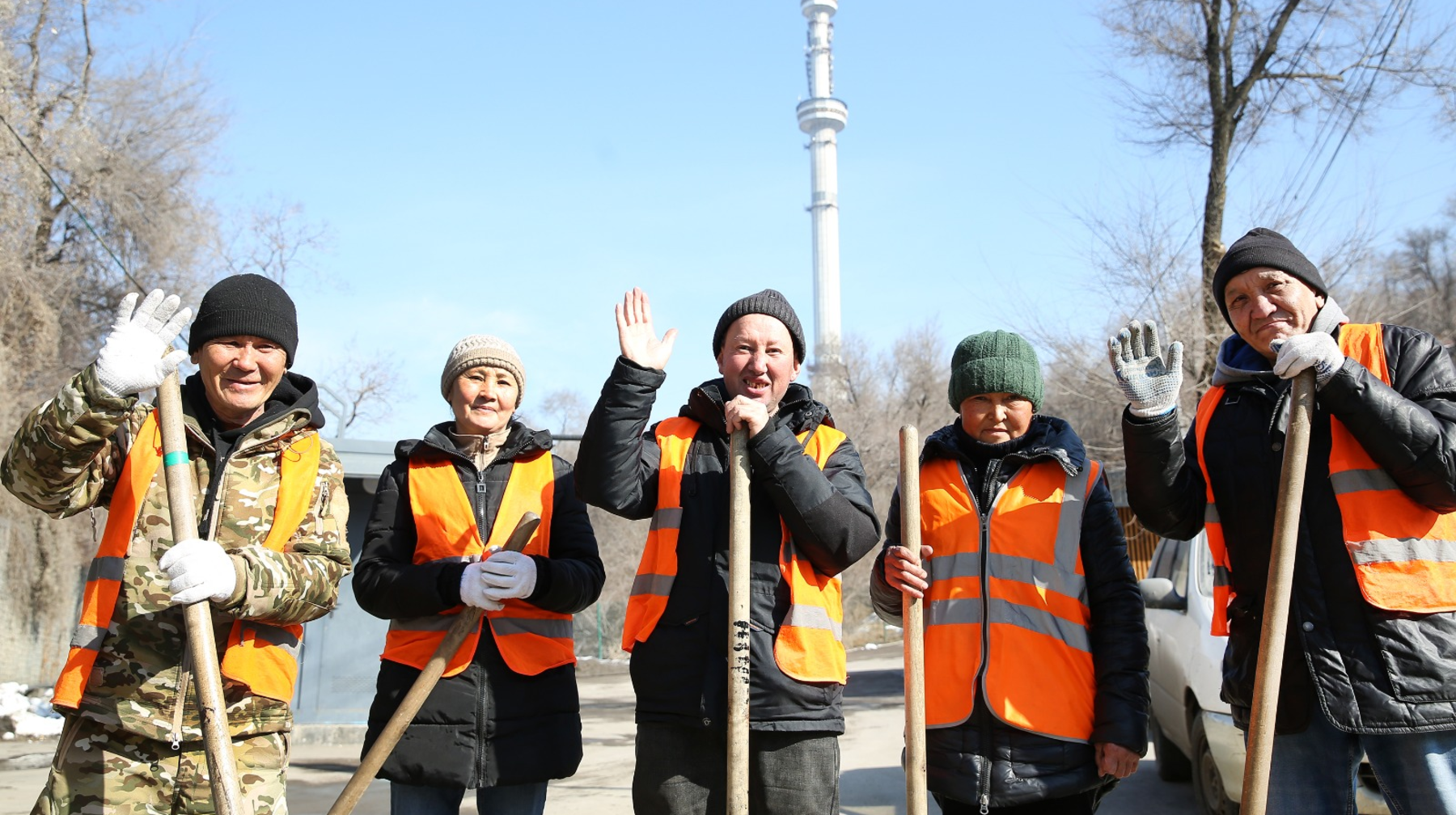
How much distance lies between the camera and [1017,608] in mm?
2994

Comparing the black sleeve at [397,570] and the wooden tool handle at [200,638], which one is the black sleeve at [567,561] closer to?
the black sleeve at [397,570]

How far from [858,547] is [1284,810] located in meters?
1.19

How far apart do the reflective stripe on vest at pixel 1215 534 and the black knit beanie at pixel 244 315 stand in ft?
8.34

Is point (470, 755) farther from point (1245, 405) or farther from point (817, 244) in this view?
point (817, 244)

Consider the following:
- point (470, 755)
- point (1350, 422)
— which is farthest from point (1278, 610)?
point (470, 755)

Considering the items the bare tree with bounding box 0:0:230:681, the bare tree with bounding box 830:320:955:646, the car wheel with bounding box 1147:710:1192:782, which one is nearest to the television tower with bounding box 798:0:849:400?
the bare tree with bounding box 830:320:955:646

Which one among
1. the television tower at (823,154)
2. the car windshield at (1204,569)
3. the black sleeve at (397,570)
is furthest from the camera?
the television tower at (823,154)

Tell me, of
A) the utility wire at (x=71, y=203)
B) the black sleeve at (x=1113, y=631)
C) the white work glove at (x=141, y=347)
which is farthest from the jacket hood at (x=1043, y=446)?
the utility wire at (x=71, y=203)

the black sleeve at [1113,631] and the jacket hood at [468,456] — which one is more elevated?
the jacket hood at [468,456]

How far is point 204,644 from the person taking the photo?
8.60 ft

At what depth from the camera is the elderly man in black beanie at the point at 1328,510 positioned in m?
2.55

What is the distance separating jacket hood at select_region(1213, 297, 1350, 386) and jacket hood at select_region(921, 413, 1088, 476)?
420 millimetres

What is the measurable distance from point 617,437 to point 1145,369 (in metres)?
1.41

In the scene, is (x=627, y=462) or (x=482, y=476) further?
(x=482, y=476)
